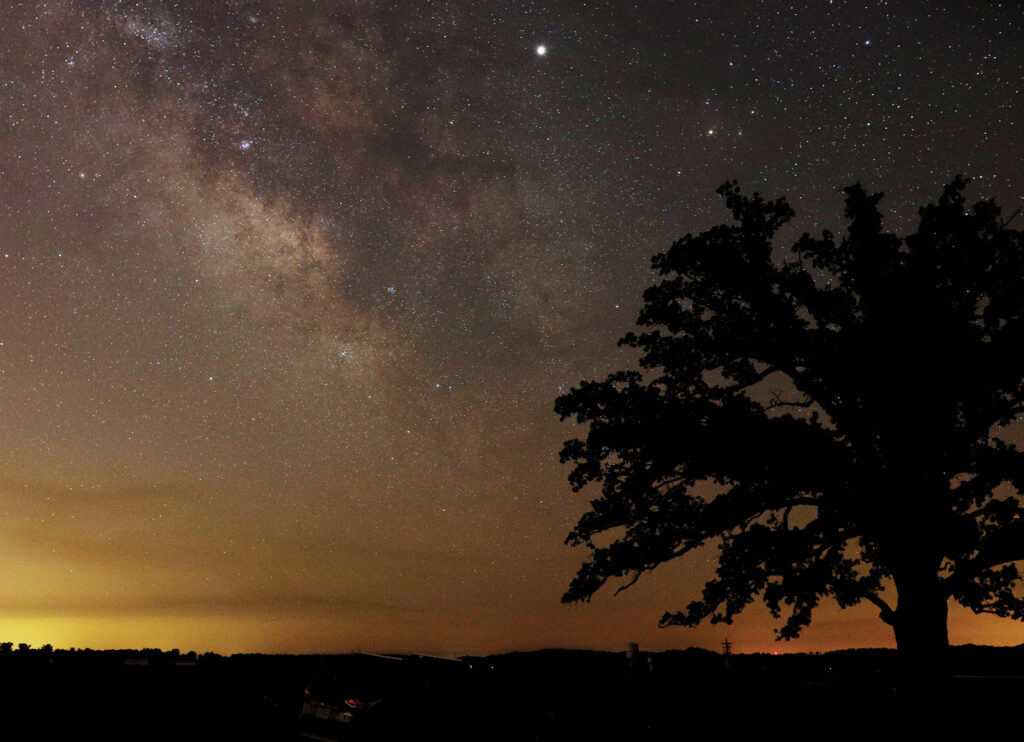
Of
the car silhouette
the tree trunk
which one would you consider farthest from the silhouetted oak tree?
the car silhouette

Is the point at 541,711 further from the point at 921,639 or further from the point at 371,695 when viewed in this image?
the point at 921,639

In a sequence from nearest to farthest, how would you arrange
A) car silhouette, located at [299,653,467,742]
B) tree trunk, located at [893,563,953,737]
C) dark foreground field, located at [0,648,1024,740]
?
car silhouette, located at [299,653,467,742], dark foreground field, located at [0,648,1024,740], tree trunk, located at [893,563,953,737]

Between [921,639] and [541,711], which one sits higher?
[921,639]

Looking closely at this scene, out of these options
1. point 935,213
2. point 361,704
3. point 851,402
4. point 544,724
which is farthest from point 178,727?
point 935,213

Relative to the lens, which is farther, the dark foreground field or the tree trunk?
the tree trunk

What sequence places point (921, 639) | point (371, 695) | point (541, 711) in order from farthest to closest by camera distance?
1. point (921, 639)
2. point (541, 711)
3. point (371, 695)

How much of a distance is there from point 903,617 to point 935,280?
746 cm

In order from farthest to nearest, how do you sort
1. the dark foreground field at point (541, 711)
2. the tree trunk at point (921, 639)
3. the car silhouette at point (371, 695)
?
the tree trunk at point (921, 639), the dark foreground field at point (541, 711), the car silhouette at point (371, 695)

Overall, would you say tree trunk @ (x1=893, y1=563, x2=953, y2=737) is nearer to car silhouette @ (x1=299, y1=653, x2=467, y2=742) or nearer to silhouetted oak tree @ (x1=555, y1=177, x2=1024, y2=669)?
silhouetted oak tree @ (x1=555, y1=177, x2=1024, y2=669)

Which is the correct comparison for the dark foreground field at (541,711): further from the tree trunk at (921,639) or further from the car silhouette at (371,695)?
the tree trunk at (921,639)

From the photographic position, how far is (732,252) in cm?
2106

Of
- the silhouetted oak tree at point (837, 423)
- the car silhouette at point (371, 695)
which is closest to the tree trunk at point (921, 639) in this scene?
the silhouetted oak tree at point (837, 423)

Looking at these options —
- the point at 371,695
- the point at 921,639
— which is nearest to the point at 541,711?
the point at 371,695

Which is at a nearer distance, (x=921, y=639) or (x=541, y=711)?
(x=541, y=711)
